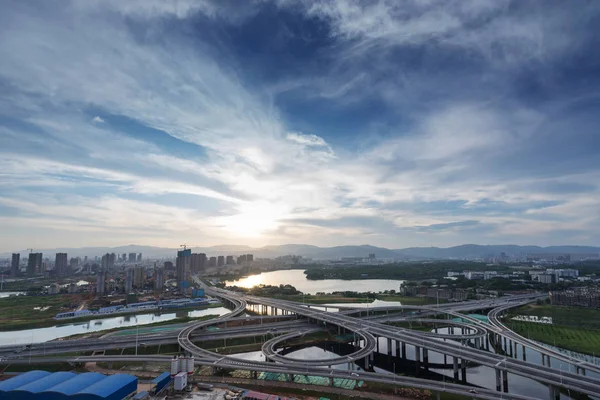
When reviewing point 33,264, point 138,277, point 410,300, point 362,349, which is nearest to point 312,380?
point 362,349

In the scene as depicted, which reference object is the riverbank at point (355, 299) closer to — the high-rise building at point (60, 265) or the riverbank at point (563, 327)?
the riverbank at point (563, 327)

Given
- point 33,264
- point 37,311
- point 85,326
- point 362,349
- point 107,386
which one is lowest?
point 85,326

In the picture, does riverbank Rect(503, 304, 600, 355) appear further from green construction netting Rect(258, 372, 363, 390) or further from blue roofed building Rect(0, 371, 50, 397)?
blue roofed building Rect(0, 371, 50, 397)

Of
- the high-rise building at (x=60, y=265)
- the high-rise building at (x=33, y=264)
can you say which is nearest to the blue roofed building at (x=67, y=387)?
the high-rise building at (x=33, y=264)

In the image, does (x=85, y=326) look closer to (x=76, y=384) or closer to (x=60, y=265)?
(x=76, y=384)

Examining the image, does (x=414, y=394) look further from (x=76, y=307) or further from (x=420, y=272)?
(x=420, y=272)

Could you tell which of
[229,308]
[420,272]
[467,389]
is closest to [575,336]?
[467,389]
